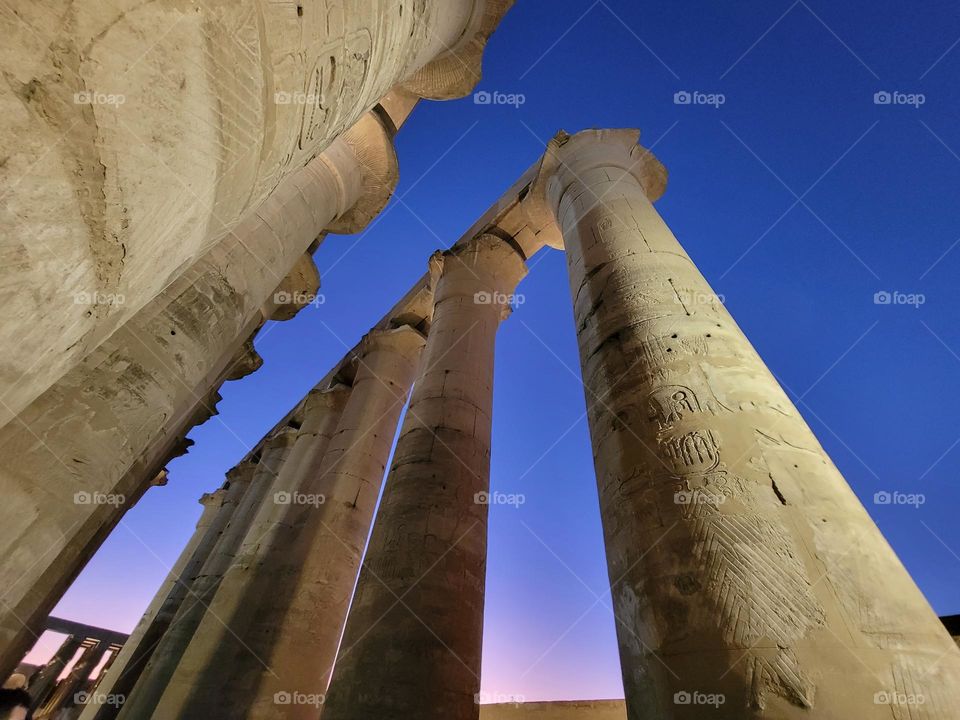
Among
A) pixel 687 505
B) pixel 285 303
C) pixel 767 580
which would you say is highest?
pixel 285 303

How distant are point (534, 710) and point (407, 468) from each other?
5360 mm

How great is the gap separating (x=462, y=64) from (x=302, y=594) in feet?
34.0

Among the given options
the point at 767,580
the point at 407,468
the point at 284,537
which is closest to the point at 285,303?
the point at 284,537

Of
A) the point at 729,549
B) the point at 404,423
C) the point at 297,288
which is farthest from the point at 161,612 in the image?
the point at 729,549

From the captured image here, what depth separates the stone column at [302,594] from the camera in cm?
819

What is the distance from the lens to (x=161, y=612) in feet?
48.7

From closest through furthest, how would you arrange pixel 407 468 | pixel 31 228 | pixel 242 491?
1. pixel 31 228
2. pixel 407 468
3. pixel 242 491

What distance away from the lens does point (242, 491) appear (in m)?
17.4

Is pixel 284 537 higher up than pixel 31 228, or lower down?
higher up

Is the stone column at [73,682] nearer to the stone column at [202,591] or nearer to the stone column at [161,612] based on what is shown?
the stone column at [161,612]

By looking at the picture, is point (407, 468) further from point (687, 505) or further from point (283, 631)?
point (687, 505)

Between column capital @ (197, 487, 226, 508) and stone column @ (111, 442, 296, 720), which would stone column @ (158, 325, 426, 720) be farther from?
column capital @ (197, 487, 226, 508)

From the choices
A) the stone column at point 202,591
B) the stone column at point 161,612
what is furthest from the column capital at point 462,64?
the stone column at point 161,612

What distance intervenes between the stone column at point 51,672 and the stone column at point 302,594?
21134mm
